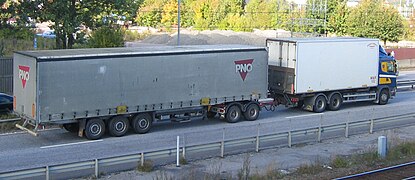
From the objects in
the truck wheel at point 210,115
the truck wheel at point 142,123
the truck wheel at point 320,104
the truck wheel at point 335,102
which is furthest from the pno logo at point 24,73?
the truck wheel at point 335,102

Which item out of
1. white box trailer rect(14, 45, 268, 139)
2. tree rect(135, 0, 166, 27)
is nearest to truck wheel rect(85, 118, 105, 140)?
white box trailer rect(14, 45, 268, 139)

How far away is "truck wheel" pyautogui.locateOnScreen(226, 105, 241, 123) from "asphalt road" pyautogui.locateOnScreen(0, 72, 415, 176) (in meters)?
0.29

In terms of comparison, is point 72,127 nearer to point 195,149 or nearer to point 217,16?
point 195,149

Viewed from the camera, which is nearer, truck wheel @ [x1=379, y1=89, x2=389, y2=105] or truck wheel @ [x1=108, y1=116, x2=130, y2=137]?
truck wheel @ [x1=108, y1=116, x2=130, y2=137]

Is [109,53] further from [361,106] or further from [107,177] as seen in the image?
[361,106]

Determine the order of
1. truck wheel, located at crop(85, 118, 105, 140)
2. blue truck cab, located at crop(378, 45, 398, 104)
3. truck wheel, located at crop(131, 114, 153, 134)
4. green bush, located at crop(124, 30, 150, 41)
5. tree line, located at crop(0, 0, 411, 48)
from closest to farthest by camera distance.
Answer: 1. truck wheel, located at crop(85, 118, 105, 140)
2. truck wheel, located at crop(131, 114, 153, 134)
3. blue truck cab, located at crop(378, 45, 398, 104)
4. tree line, located at crop(0, 0, 411, 48)
5. green bush, located at crop(124, 30, 150, 41)

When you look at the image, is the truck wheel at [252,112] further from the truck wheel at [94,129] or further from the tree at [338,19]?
the tree at [338,19]

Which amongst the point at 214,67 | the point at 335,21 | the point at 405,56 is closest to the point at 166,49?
the point at 214,67

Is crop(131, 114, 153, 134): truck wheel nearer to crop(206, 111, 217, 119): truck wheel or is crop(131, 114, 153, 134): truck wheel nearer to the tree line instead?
crop(206, 111, 217, 119): truck wheel

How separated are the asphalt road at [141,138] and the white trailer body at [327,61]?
1.32 metres

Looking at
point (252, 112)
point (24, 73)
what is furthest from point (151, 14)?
point (24, 73)

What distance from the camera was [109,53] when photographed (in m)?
22.1

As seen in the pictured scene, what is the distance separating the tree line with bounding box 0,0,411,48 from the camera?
3228cm

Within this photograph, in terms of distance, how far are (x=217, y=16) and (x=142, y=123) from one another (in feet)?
224
